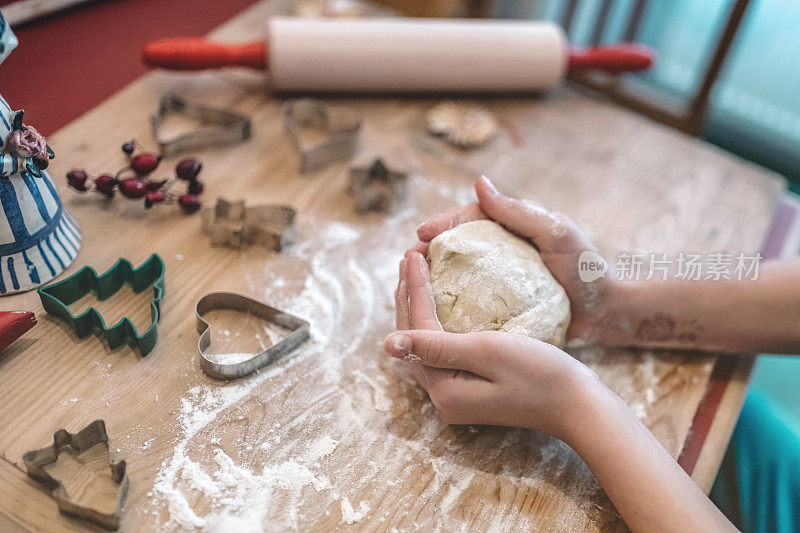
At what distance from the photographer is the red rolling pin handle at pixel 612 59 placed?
1705mm

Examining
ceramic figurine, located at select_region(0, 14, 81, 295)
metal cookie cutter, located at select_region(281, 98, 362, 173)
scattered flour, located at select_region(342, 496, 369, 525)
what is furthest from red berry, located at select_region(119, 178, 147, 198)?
scattered flour, located at select_region(342, 496, 369, 525)

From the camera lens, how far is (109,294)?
111 centimetres

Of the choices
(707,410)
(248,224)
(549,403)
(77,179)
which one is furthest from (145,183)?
(707,410)

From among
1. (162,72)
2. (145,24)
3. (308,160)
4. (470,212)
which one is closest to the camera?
(470,212)

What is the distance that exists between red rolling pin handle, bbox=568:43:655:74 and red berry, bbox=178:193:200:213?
1.13 meters

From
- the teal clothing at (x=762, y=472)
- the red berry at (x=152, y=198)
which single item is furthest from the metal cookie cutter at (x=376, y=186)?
the teal clothing at (x=762, y=472)

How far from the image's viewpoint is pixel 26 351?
999 mm

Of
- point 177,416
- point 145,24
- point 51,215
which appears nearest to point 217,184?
point 51,215

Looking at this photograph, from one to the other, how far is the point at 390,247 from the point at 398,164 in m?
0.29

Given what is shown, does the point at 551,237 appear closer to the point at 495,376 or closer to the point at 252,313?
the point at 495,376

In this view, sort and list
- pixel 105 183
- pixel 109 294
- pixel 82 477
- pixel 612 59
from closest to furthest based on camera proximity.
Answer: pixel 82 477 < pixel 109 294 < pixel 105 183 < pixel 612 59

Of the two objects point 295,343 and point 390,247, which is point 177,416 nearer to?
point 295,343

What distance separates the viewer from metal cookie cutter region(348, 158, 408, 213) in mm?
1337

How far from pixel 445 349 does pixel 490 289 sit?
141mm
